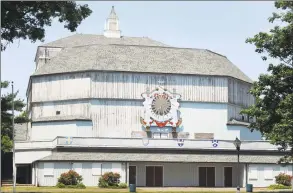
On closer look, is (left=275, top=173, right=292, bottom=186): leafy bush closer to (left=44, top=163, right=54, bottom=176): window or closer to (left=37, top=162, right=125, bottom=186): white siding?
(left=37, top=162, right=125, bottom=186): white siding

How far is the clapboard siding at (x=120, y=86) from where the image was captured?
263 feet

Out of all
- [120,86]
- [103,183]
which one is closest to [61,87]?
[120,86]

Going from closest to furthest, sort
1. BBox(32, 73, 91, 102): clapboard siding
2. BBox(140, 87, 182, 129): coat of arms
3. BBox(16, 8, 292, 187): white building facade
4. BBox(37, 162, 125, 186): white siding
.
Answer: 1. BBox(37, 162, 125, 186): white siding
2. BBox(16, 8, 292, 187): white building facade
3. BBox(32, 73, 91, 102): clapboard siding
4. BBox(140, 87, 182, 129): coat of arms

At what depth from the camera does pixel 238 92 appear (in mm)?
86250

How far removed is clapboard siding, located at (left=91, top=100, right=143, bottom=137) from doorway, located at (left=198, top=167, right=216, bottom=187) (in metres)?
11.4

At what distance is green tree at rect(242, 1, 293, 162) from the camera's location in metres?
43.2

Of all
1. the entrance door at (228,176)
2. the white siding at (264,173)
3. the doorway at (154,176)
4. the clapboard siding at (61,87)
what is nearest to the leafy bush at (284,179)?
the white siding at (264,173)

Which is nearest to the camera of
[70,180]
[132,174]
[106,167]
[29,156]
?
[70,180]

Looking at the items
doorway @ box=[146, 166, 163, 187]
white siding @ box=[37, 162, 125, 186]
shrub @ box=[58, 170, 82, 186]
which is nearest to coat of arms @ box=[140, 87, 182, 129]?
doorway @ box=[146, 166, 163, 187]

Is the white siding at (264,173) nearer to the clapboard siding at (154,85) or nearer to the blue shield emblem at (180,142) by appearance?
the blue shield emblem at (180,142)

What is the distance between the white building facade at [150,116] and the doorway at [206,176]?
4.4 inches

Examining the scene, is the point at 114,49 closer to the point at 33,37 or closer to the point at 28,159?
the point at 28,159

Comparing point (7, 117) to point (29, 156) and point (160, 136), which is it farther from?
point (160, 136)

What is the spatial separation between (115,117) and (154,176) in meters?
11.5
